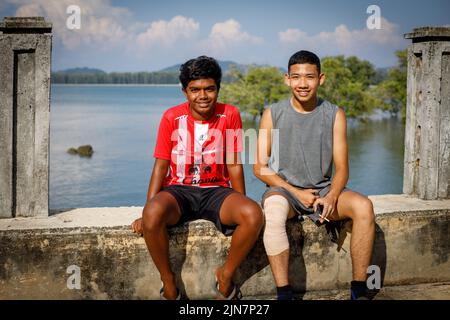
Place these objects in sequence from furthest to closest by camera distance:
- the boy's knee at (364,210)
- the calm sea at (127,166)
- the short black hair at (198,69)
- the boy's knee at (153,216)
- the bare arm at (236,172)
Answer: the calm sea at (127,166) → the bare arm at (236,172) → the short black hair at (198,69) → the boy's knee at (364,210) → the boy's knee at (153,216)

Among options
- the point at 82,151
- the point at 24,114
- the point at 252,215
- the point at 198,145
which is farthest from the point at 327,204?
the point at 82,151

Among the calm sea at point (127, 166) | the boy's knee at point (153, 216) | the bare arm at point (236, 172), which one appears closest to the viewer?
the boy's knee at point (153, 216)

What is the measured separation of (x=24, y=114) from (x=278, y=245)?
6.46 ft

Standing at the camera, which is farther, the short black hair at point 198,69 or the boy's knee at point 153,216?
the short black hair at point 198,69

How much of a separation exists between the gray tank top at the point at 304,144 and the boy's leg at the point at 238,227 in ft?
1.64

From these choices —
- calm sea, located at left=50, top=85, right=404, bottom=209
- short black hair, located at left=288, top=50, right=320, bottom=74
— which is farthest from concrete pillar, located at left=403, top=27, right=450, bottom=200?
calm sea, located at left=50, top=85, right=404, bottom=209

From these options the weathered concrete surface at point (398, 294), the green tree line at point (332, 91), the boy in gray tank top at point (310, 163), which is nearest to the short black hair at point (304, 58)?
the boy in gray tank top at point (310, 163)

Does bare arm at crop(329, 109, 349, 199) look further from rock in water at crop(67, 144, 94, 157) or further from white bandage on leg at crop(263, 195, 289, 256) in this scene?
rock in water at crop(67, 144, 94, 157)

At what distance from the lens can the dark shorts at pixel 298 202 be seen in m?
3.51

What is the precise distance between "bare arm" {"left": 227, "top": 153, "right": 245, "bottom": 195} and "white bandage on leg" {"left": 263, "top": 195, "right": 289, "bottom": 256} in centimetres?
30

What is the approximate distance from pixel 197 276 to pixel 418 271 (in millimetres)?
1735

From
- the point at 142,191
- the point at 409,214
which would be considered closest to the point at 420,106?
the point at 409,214

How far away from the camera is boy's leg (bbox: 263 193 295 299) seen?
3240 mm

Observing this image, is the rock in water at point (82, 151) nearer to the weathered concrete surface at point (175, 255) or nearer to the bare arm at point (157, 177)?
the weathered concrete surface at point (175, 255)
